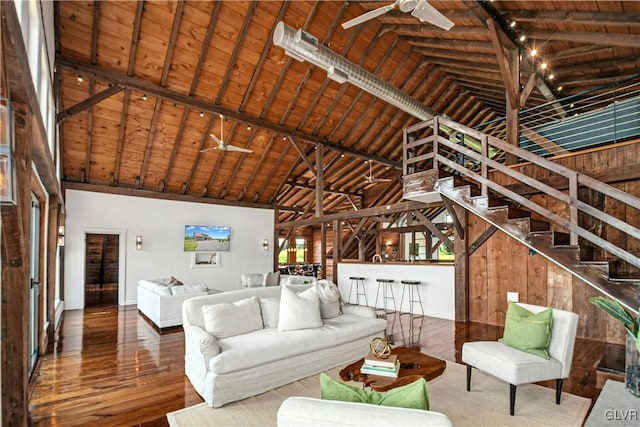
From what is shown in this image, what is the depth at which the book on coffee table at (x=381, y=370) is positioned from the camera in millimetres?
2664

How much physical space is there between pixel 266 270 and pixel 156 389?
837 cm

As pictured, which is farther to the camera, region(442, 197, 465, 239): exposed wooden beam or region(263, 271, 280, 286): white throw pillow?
region(263, 271, 280, 286): white throw pillow

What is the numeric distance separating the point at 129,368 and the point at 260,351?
1.93 metres

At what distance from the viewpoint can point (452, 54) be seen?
23.4ft

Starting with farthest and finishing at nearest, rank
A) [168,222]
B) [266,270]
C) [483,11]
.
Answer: [266,270] → [168,222] → [483,11]

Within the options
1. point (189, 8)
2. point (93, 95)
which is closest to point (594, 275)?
point (189, 8)

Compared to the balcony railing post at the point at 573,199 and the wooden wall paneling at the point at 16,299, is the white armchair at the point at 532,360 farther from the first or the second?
the wooden wall paneling at the point at 16,299

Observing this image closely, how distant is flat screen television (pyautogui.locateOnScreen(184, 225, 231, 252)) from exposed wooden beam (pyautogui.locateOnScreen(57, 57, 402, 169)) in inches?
151

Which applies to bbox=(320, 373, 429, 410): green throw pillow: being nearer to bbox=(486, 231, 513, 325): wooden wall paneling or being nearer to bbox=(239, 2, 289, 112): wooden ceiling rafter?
bbox=(486, 231, 513, 325): wooden wall paneling

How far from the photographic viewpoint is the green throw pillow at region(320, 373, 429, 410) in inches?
53.9

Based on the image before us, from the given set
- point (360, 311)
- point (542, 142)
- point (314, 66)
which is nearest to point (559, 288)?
point (542, 142)

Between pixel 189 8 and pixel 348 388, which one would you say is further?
pixel 189 8

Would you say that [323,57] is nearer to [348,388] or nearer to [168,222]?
[348,388]

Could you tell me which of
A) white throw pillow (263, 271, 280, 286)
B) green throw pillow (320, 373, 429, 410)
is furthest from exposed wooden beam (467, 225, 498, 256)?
green throw pillow (320, 373, 429, 410)
